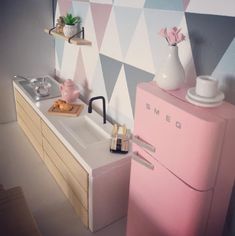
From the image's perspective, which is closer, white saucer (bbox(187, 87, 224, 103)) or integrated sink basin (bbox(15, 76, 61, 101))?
white saucer (bbox(187, 87, 224, 103))

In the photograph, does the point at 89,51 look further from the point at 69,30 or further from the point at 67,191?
the point at 67,191

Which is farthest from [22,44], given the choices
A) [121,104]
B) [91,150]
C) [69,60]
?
[91,150]

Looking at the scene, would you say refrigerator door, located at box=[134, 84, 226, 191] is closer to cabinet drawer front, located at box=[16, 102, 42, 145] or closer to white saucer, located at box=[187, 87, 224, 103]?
white saucer, located at box=[187, 87, 224, 103]

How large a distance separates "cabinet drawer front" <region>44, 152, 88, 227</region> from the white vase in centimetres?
Result: 115

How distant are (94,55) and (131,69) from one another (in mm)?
621

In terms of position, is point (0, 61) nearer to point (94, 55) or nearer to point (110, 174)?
point (94, 55)

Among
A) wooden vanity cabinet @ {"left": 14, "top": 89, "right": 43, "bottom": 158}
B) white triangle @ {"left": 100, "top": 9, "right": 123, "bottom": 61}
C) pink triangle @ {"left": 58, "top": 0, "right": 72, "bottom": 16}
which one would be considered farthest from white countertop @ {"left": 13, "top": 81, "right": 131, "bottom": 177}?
pink triangle @ {"left": 58, "top": 0, "right": 72, "bottom": 16}

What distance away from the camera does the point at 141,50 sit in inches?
76.9

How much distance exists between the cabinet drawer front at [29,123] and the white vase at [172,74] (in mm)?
1645

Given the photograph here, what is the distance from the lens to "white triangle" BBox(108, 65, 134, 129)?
7.30 ft

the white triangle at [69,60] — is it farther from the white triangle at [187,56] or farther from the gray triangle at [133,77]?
the white triangle at [187,56]

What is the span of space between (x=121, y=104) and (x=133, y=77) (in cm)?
31

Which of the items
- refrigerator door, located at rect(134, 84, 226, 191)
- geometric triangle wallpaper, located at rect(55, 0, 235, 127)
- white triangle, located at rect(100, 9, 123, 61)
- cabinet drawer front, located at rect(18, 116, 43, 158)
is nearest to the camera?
refrigerator door, located at rect(134, 84, 226, 191)

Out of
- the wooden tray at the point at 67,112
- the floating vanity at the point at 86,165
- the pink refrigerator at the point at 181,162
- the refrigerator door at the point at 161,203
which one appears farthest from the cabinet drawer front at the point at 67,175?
the pink refrigerator at the point at 181,162
